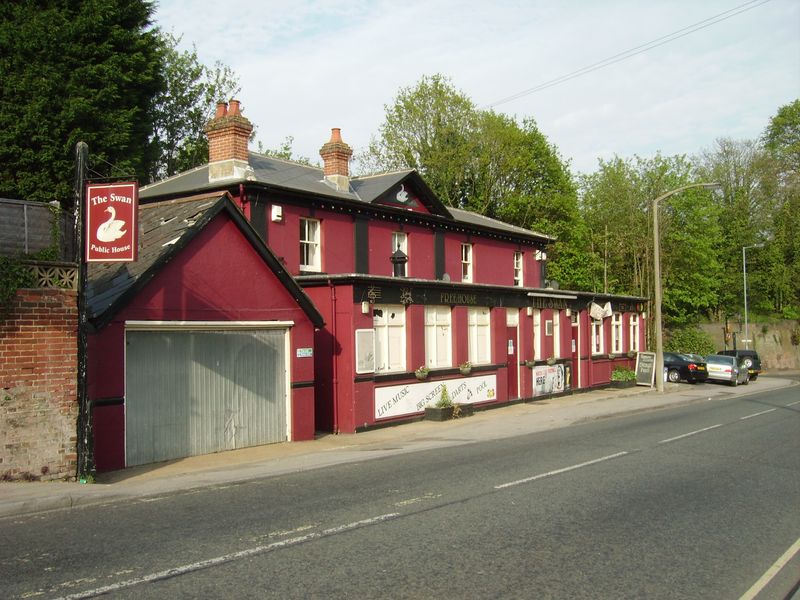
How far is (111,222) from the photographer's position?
37.1 ft

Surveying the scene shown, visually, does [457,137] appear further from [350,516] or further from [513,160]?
[350,516]

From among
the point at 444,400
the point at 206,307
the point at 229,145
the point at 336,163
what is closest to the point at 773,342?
the point at 336,163

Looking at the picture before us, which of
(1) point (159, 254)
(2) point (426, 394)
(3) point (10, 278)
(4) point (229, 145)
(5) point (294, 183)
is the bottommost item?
(2) point (426, 394)

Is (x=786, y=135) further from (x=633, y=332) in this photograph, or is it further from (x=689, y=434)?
(x=689, y=434)

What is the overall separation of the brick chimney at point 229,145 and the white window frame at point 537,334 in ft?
38.2

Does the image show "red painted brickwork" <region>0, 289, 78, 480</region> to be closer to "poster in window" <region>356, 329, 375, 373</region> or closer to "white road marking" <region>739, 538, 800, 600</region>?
"poster in window" <region>356, 329, 375, 373</region>

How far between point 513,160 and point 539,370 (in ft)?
78.2

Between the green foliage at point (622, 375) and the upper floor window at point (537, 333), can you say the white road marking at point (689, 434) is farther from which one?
the green foliage at point (622, 375)

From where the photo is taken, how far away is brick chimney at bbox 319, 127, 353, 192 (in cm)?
2508

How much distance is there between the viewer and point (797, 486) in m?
10.6

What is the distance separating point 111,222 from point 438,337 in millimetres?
11805

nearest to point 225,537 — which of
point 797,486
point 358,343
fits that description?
point 797,486

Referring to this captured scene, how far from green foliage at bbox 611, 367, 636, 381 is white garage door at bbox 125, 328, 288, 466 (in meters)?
19.7

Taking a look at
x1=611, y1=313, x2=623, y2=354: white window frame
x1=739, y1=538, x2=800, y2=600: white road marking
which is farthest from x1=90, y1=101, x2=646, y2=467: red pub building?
x1=739, y1=538, x2=800, y2=600: white road marking
